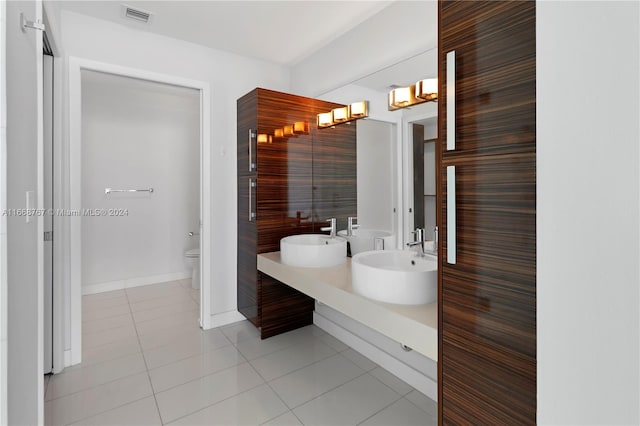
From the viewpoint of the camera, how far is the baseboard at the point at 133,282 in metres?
3.82

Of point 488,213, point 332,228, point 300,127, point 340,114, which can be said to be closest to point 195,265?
point 332,228

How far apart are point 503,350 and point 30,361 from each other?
1.67 meters

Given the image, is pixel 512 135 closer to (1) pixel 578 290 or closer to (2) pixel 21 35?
(1) pixel 578 290

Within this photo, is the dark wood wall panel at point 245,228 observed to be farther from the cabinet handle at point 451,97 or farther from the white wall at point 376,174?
the cabinet handle at point 451,97

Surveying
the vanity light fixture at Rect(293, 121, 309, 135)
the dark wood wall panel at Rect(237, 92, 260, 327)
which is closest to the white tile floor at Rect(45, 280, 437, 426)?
the dark wood wall panel at Rect(237, 92, 260, 327)

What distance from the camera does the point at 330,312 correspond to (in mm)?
2844

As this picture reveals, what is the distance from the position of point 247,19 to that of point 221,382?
2.49 metres

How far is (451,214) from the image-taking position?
3.61 feet

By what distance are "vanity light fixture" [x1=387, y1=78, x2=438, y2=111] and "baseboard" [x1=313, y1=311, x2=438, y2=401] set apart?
1622 mm

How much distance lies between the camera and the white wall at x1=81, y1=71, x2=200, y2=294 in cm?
379

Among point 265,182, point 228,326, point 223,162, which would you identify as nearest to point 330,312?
point 228,326


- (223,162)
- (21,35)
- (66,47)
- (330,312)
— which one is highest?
(66,47)

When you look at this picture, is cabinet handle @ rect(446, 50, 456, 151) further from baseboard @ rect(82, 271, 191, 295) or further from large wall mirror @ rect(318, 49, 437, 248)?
baseboard @ rect(82, 271, 191, 295)

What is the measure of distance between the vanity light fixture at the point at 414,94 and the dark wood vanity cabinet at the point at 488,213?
0.76 meters
